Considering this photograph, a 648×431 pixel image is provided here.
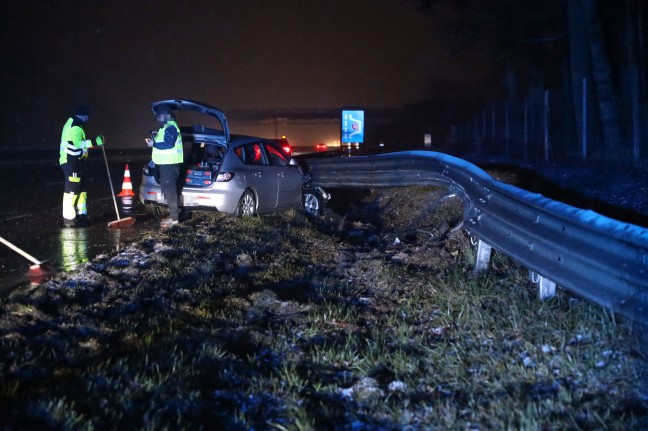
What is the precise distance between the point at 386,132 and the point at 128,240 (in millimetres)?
84147

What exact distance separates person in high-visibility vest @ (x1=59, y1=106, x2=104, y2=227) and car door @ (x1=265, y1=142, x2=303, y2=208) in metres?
2.99

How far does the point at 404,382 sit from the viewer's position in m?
4.48

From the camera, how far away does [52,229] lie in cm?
1076

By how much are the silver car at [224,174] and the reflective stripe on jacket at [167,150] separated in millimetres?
385

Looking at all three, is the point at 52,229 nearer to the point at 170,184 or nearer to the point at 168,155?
the point at 170,184

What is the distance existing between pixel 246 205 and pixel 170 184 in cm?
132

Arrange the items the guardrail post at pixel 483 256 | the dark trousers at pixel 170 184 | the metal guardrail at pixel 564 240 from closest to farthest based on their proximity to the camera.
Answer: the metal guardrail at pixel 564 240, the guardrail post at pixel 483 256, the dark trousers at pixel 170 184

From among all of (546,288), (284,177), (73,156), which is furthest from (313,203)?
(546,288)

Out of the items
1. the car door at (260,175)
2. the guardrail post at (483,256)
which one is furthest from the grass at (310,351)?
the car door at (260,175)

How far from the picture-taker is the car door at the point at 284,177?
12.5 m

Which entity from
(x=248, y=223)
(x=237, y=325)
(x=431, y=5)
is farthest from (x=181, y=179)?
(x=431, y=5)

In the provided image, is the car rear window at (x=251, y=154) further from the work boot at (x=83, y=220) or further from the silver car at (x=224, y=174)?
the work boot at (x=83, y=220)

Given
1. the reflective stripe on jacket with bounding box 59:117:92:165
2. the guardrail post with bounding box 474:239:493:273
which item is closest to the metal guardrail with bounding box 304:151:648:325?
the guardrail post with bounding box 474:239:493:273

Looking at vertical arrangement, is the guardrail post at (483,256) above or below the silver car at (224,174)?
below
